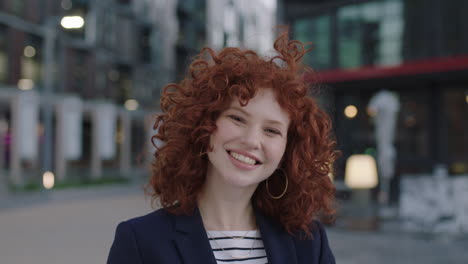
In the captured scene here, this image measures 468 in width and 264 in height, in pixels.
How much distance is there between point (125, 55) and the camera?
108 feet

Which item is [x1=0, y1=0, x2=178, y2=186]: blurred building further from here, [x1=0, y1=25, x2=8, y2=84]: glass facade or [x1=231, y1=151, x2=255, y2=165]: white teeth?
[x1=231, y1=151, x2=255, y2=165]: white teeth

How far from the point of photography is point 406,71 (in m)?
16.3

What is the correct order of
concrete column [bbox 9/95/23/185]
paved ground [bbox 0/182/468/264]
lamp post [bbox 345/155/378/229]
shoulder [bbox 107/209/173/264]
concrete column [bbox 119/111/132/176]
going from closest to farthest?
1. shoulder [bbox 107/209/173/264]
2. paved ground [bbox 0/182/468/264]
3. lamp post [bbox 345/155/378/229]
4. concrete column [bbox 9/95/23/185]
5. concrete column [bbox 119/111/132/176]

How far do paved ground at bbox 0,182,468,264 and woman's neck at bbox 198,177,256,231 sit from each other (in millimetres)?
3007

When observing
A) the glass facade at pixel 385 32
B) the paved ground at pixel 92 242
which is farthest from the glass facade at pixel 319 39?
the paved ground at pixel 92 242

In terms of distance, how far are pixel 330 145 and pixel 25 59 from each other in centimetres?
2465

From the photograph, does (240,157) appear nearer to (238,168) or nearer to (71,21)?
(238,168)

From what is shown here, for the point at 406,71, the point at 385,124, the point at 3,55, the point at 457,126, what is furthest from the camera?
the point at 3,55

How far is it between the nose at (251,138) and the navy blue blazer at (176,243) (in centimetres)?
36

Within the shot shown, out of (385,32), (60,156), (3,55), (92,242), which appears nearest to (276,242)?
(92,242)

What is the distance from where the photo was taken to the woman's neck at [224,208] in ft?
6.10

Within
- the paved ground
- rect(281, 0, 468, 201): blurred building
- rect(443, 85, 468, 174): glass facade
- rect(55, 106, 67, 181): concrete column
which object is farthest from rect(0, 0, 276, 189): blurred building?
rect(443, 85, 468, 174): glass facade

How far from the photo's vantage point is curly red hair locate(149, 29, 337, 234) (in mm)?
1774

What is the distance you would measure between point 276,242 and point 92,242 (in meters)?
7.60
